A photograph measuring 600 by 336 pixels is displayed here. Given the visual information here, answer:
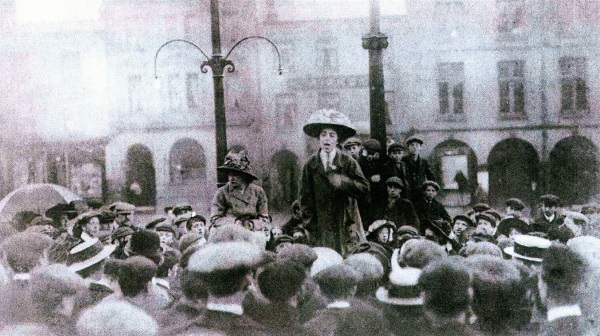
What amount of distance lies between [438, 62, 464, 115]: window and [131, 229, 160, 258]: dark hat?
8.51 ft

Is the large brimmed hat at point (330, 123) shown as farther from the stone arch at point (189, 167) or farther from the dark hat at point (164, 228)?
the dark hat at point (164, 228)

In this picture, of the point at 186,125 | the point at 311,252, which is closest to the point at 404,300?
the point at 311,252

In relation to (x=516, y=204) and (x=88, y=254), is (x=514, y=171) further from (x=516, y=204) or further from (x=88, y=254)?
(x=88, y=254)

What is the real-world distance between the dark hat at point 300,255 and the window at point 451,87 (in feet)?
5.22

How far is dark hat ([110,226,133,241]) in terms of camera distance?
16.8ft

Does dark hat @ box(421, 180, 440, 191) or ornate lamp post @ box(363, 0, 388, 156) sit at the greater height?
ornate lamp post @ box(363, 0, 388, 156)

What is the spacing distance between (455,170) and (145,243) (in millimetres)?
2619

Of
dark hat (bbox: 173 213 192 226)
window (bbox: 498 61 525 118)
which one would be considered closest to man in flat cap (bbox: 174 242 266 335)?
dark hat (bbox: 173 213 192 226)

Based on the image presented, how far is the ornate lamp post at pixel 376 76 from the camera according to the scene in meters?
5.01

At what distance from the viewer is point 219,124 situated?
522cm

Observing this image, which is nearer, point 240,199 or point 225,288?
point 225,288

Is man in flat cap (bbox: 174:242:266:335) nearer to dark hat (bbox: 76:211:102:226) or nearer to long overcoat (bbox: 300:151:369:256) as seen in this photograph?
long overcoat (bbox: 300:151:369:256)

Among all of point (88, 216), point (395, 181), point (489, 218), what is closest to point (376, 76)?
point (395, 181)

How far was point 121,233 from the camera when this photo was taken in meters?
5.14
